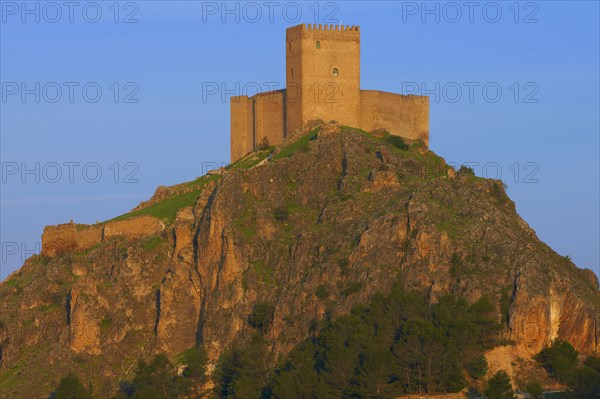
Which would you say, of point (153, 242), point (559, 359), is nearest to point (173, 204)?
point (153, 242)

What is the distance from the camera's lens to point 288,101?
138750 millimetres

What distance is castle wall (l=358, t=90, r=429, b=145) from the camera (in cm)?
14000

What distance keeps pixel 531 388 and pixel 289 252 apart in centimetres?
2024

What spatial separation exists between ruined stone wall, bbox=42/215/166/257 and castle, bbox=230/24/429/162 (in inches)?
482

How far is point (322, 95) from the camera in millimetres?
137625

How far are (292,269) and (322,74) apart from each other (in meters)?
18.9

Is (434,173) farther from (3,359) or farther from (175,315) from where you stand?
(3,359)

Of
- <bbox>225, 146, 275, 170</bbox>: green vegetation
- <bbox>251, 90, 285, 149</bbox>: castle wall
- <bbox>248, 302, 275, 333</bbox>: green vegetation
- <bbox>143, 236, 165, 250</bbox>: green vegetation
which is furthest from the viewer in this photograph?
<bbox>251, 90, 285, 149</bbox>: castle wall

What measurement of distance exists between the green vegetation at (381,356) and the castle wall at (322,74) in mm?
21370

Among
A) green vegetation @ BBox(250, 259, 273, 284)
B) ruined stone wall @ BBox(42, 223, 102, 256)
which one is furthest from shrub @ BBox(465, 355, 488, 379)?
ruined stone wall @ BBox(42, 223, 102, 256)

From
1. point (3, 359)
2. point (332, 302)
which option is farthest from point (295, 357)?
point (3, 359)

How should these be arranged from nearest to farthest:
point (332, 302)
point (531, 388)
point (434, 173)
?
point (531, 388), point (332, 302), point (434, 173)

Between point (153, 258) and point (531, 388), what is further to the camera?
point (153, 258)

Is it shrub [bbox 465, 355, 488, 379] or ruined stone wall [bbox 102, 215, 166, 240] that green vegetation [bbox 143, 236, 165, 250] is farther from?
shrub [bbox 465, 355, 488, 379]
